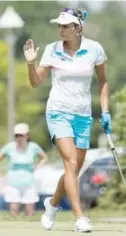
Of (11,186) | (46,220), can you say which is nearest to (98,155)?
(11,186)

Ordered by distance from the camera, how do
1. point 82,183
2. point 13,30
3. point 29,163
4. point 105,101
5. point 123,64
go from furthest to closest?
point 123,64, point 13,30, point 82,183, point 29,163, point 105,101

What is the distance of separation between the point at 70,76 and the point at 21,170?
567cm

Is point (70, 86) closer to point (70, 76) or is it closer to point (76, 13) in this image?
point (70, 76)

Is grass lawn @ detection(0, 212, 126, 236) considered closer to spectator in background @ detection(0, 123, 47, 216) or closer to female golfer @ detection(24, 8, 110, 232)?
female golfer @ detection(24, 8, 110, 232)

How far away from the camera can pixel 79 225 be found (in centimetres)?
860

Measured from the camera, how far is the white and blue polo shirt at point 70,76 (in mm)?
8805

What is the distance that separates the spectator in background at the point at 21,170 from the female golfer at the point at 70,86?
5.13m

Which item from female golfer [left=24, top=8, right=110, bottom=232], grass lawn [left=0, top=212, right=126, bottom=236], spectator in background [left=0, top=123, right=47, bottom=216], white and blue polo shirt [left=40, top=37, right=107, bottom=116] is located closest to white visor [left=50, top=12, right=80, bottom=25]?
female golfer [left=24, top=8, right=110, bottom=232]

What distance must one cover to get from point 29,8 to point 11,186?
5333cm

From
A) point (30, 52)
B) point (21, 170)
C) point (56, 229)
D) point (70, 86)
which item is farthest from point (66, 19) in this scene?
point (21, 170)

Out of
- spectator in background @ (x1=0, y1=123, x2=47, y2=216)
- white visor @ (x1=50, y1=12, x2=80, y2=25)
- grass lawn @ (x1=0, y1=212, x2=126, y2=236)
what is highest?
white visor @ (x1=50, y1=12, x2=80, y2=25)

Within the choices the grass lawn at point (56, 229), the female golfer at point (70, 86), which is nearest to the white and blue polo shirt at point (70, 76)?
the female golfer at point (70, 86)

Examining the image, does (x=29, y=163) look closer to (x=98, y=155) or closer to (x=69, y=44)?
(x=98, y=155)

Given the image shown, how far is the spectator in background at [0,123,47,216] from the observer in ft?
46.3
